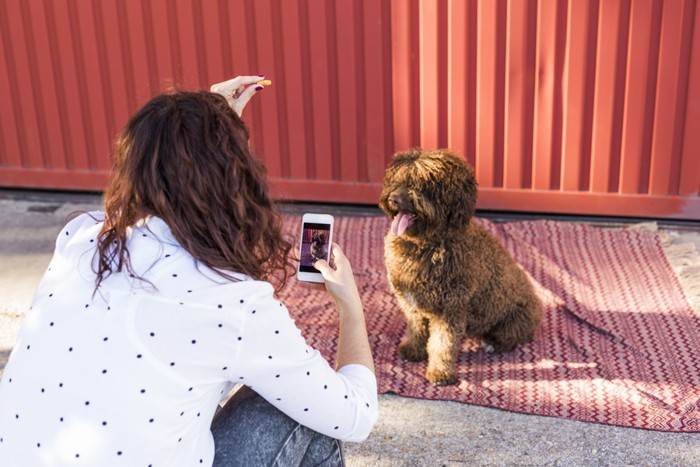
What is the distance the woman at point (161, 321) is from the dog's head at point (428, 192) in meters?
1.31

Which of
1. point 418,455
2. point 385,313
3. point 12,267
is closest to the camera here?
point 418,455

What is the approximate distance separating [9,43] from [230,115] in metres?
4.32

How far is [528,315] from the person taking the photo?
3.75 m

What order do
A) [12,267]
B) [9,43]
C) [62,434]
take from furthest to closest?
[9,43] → [12,267] → [62,434]

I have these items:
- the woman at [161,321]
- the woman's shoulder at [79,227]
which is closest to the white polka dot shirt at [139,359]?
the woman at [161,321]

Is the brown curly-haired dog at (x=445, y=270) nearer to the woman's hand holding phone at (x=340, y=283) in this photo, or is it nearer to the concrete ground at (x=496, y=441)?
the concrete ground at (x=496, y=441)

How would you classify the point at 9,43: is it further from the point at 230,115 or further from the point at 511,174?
the point at 230,115

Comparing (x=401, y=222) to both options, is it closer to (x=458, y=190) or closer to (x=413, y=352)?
(x=458, y=190)

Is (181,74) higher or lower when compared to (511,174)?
higher

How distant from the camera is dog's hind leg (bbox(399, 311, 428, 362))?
372 cm

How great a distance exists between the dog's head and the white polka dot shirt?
1409 millimetres

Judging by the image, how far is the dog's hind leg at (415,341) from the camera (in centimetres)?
372

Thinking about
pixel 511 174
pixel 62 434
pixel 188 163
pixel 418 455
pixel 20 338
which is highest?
pixel 188 163

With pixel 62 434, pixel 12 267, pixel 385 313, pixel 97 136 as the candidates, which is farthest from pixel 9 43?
pixel 62 434
